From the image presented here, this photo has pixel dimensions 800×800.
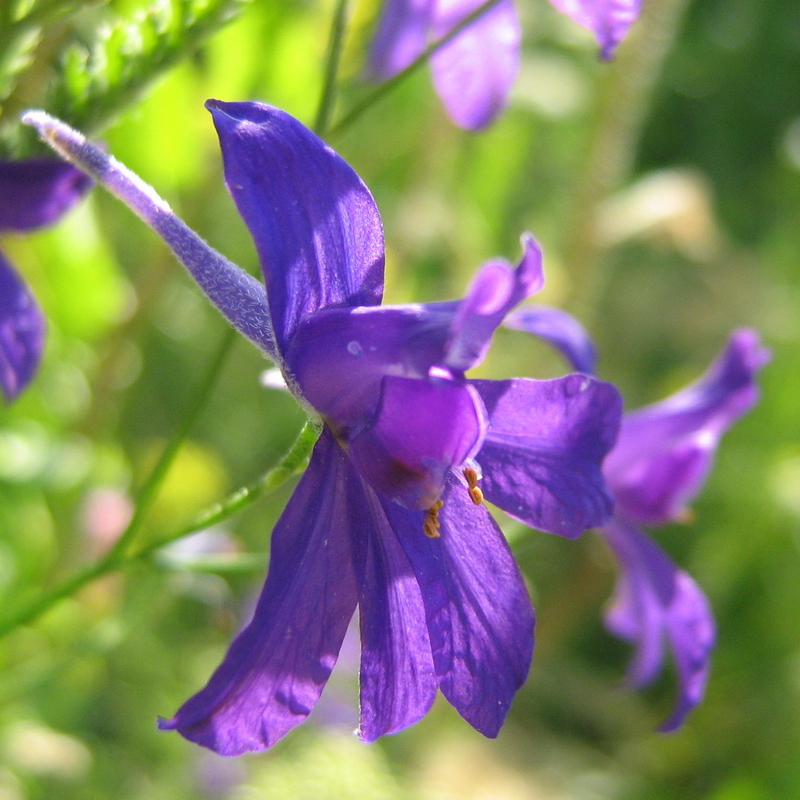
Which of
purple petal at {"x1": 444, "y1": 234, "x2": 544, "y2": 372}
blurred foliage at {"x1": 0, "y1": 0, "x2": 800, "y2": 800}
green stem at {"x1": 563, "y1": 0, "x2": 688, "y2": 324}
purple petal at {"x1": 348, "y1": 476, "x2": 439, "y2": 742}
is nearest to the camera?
purple petal at {"x1": 444, "y1": 234, "x2": 544, "y2": 372}

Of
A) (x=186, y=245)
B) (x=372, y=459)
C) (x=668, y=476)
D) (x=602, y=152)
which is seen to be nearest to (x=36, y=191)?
(x=186, y=245)

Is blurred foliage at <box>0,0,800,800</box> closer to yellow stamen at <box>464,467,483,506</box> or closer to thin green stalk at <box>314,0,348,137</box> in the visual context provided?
thin green stalk at <box>314,0,348,137</box>

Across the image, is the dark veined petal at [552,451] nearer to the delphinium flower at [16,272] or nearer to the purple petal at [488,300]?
the purple petal at [488,300]

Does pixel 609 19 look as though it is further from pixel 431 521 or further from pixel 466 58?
pixel 431 521

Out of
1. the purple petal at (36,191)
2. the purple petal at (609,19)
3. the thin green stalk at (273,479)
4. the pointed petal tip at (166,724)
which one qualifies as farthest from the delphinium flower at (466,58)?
the pointed petal tip at (166,724)

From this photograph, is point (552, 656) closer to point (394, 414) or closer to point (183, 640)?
point (183, 640)

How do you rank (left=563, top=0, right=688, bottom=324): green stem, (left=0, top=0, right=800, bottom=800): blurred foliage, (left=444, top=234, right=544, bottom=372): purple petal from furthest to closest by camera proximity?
(left=563, top=0, right=688, bottom=324): green stem, (left=0, top=0, right=800, bottom=800): blurred foliage, (left=444, top=234, right=544, bottom=372): purple petal

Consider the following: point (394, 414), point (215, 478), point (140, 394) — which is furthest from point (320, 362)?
point (140, 394)

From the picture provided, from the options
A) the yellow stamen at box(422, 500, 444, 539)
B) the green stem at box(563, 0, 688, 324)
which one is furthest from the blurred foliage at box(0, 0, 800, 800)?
the yellow stamen at box(422, 500, 444, 539)
